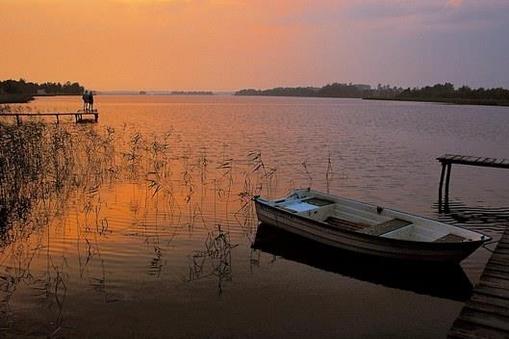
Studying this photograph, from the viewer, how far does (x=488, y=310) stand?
6.91 meters

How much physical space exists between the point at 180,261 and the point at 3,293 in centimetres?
371

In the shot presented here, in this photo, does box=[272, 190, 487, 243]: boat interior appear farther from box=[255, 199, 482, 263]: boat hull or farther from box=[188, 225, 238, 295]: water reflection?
box=[188, 225, 238, 295]: water reflection

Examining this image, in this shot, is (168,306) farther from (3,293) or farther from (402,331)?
(402,331)

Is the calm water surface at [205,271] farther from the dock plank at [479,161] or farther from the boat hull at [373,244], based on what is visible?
the dock plank at [479,161]

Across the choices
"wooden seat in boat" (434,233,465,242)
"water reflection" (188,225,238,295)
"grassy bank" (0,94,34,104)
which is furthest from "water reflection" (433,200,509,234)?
"grassy bank" (0,94,34,104)

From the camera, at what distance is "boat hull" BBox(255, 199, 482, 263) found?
10172mm

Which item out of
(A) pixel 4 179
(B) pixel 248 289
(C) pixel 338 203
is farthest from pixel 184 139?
(B) pixel 248 289

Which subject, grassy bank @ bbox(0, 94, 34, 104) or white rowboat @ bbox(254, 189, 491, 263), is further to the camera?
grassy bank @ bbox(0, 94, 34, 104)

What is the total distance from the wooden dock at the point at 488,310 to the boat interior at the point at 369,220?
207 cm

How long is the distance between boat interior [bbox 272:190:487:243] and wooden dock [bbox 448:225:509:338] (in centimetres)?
207

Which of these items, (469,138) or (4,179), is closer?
(4,179)

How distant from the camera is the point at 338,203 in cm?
1378

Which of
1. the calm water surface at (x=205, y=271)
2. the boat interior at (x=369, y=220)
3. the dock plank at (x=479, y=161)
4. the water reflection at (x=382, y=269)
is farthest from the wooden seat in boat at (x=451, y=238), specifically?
the dock plank at (x=479, y=161)

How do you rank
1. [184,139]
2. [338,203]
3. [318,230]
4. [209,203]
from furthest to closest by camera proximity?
[184,139] → [209,203] → [338,203] → [318,230]
